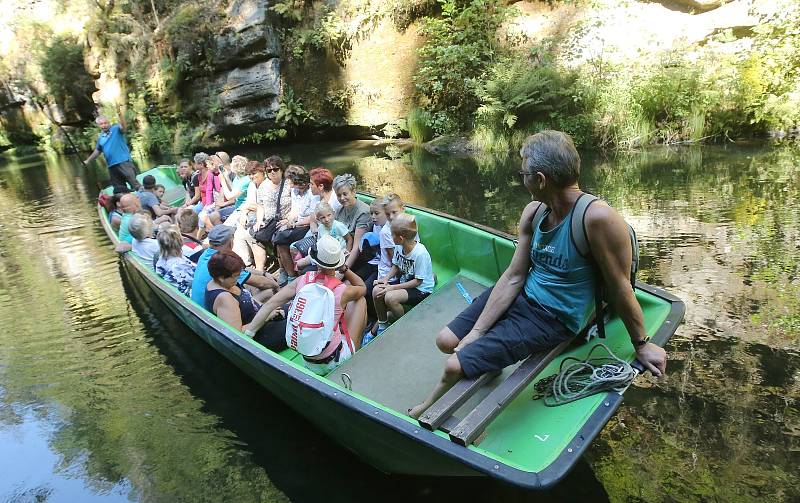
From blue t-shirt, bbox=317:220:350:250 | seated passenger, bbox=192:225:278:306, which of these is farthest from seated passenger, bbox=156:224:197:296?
blue t-shirt, bbox=317:220:350:250

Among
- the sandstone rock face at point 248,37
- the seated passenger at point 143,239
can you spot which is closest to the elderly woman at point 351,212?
the seated passenger at point 143,239

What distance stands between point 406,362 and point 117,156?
7.41 meters

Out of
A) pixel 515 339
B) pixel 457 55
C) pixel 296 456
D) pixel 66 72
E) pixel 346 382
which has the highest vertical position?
pixel 66 72

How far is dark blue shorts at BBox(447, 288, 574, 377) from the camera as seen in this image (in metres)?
2.37

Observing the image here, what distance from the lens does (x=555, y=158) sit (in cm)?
211

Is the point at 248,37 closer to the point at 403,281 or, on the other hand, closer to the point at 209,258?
the point at 209,258

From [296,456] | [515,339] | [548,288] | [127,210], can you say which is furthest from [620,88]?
[296,456]

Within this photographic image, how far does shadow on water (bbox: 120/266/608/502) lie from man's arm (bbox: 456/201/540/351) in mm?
942

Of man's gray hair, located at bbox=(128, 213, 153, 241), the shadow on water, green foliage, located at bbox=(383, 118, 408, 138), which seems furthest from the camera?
green foliage, located at bbox=(383, 118, 408, 138)

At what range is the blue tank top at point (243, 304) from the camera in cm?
375

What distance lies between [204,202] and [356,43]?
904 centimetres

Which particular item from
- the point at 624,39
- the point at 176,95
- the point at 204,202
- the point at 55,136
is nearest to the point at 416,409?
the point at 204,202

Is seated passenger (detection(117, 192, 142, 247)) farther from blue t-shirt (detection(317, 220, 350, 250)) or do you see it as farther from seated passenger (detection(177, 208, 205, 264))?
blue t-shirt (detection(317, 220, 350, 250))

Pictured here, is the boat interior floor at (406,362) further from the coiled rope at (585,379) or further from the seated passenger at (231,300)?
the seated passenger at (231,300)
